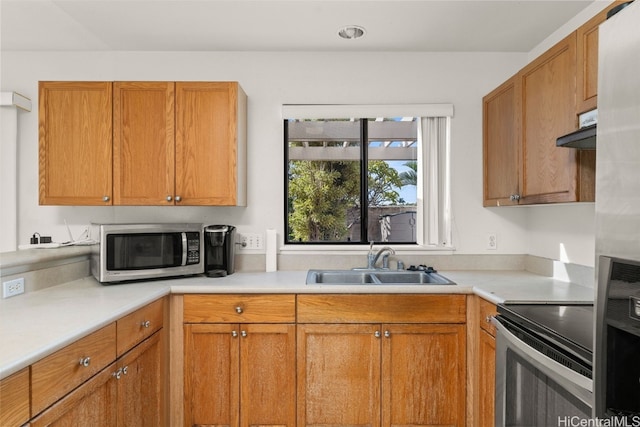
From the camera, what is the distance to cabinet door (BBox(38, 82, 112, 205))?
2.27 metres

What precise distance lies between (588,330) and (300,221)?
72.9 inches

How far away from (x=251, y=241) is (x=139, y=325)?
1.02m

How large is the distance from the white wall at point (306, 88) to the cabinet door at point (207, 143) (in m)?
0.32

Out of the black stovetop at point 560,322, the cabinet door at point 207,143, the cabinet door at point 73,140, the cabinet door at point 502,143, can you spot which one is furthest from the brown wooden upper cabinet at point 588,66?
the cabinet door at point 73,140

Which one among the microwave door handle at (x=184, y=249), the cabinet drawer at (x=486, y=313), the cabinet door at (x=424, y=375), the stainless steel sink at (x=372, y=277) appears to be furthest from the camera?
the stainless steel sink at (x=372, y=277)

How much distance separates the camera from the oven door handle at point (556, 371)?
0.97 m

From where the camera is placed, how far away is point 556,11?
2.11m

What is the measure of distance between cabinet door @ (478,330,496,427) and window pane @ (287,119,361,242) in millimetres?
1117

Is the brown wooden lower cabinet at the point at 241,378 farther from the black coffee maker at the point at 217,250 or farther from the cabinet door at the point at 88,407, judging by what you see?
the cabinet door at the point at 88,407

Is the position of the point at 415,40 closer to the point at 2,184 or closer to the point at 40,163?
the point at 40,163

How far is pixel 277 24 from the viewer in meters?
2.25

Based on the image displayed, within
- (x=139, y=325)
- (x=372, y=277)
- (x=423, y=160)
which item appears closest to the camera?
(x=139, y=325)

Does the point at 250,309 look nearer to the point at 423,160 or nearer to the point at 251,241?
the point at 251,241

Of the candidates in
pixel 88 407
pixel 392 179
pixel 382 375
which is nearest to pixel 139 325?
pixel 88 407
